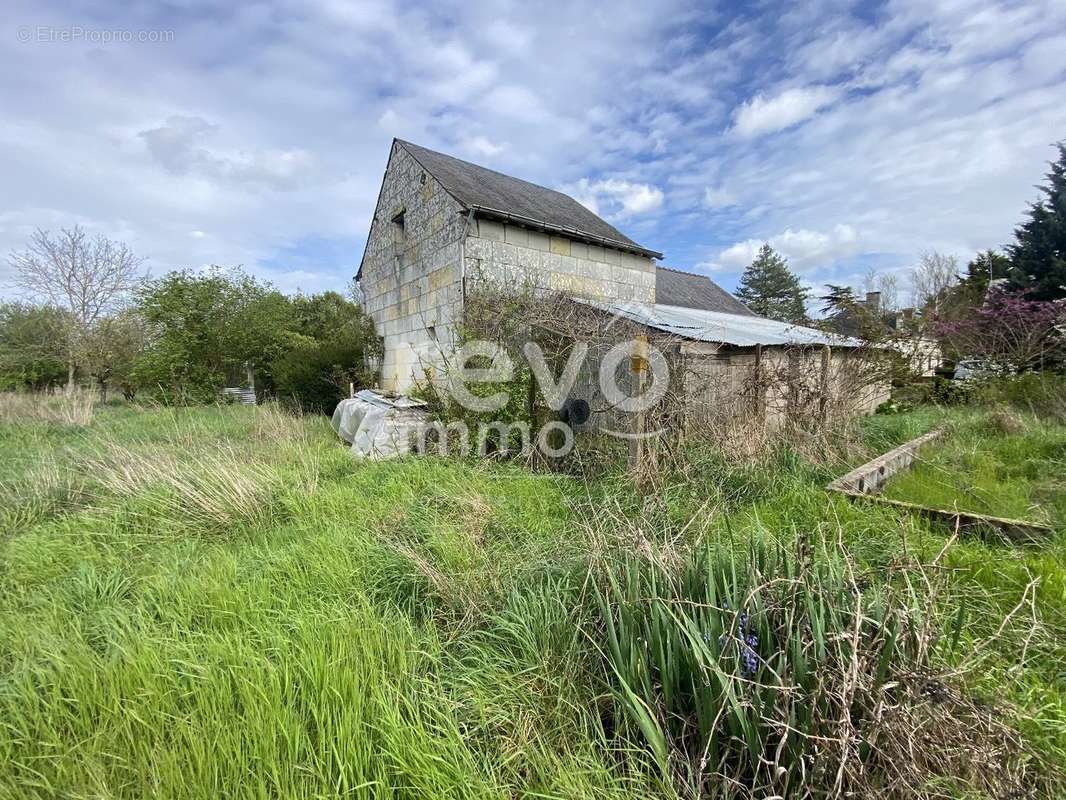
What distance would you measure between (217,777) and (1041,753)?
3.12 m

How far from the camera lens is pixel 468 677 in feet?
6.65

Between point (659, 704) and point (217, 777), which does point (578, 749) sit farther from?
point (217, 777)

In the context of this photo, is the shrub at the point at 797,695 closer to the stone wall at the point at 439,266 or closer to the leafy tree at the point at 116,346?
the stone wall at the point at 439,266

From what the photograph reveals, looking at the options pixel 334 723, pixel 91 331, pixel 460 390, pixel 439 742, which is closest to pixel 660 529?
pixel 439 742

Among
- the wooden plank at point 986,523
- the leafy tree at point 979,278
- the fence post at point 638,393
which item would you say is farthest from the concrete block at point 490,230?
the leafy tree at point 979,278

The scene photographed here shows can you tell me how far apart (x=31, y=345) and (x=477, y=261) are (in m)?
20.4

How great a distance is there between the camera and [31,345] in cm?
1659

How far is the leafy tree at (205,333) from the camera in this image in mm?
14016

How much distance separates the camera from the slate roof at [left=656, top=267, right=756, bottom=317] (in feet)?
56.6

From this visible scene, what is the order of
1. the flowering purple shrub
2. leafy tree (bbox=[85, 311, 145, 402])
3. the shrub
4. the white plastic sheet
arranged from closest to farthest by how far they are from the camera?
the shrub < the white plastic sheet < the flowering purple shrub < leafy tree (bbox=[85, 311, 145, 402])

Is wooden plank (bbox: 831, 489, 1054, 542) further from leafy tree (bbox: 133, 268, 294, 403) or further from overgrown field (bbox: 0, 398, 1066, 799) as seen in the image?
leafy tree (bbox: 133, 268, 294, 403)

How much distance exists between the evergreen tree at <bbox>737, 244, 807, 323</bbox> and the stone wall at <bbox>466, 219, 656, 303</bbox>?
31217mm

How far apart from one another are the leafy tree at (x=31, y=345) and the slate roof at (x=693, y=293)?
80.1 ft

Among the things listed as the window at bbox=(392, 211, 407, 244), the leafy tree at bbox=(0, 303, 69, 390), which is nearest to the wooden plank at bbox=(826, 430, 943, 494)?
the window at bbox=(392, 211, 407, 244)
